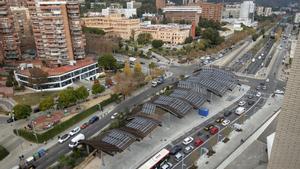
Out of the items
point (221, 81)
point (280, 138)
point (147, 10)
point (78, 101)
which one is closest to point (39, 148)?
point (78, 101)

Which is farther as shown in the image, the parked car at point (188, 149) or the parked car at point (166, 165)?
the parked car at point (188, 149)

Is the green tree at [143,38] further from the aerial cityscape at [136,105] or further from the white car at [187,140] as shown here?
the white car at [187,140]

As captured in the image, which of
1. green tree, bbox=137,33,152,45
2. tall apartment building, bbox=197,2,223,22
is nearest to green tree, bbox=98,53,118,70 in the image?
green tree, bbox=137,33,152,45

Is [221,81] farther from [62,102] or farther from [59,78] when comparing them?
[59,78]

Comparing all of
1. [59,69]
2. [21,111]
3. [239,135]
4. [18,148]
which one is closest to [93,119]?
[21,111]

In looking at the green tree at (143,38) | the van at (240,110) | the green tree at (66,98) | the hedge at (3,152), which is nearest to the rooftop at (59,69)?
the green tree at (66,98)
